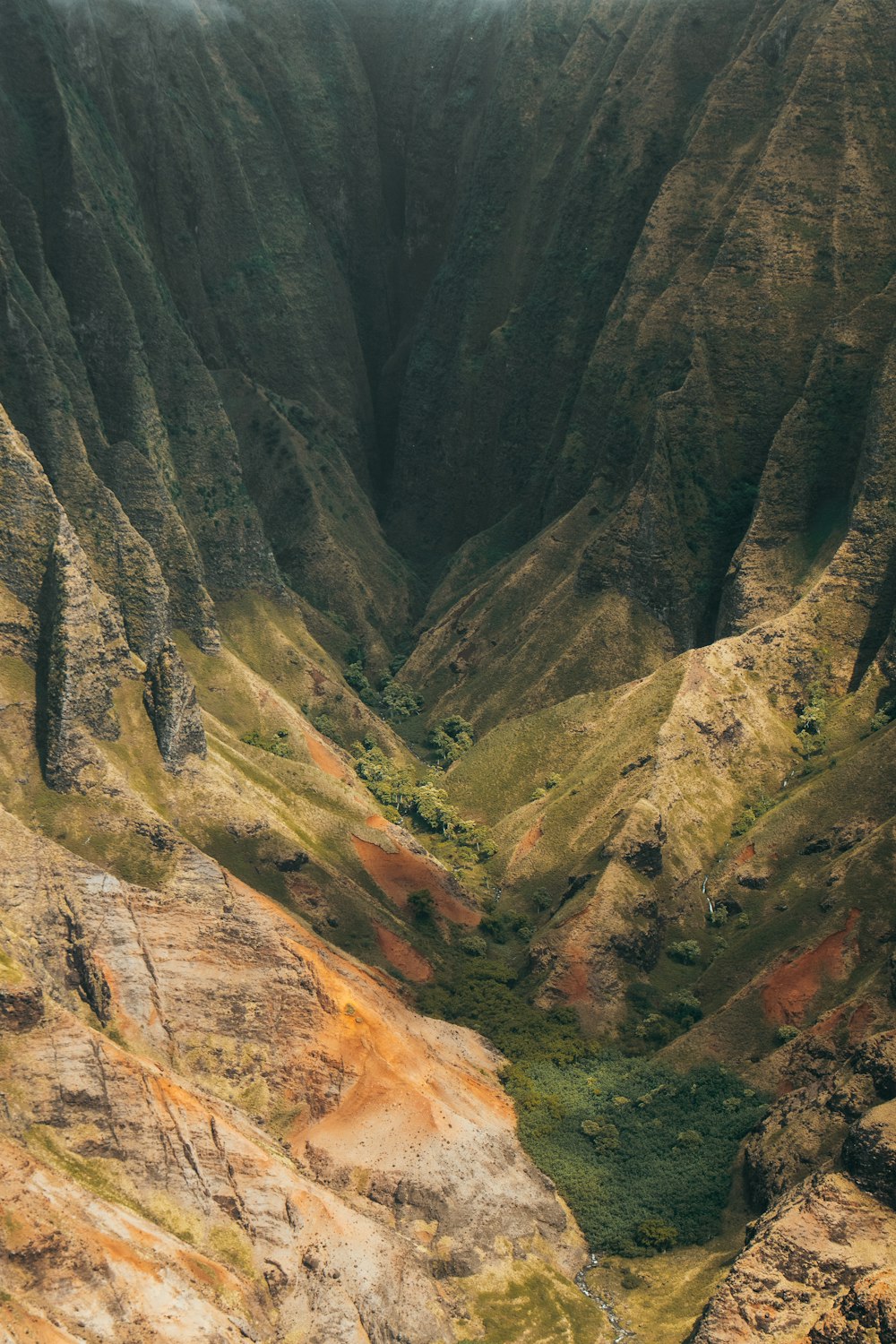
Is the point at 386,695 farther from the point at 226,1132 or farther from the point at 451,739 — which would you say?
the point at 226,1132

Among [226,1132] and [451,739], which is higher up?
[451,739]

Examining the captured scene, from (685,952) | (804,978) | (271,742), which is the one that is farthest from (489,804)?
(804,978)

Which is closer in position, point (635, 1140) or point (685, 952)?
point (635, 1140)

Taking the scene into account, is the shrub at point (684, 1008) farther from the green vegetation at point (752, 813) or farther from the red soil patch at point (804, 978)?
the green vegetation at point (752, 813)

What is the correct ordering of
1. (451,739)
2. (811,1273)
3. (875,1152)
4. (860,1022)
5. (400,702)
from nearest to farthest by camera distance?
(811,1273), (875,1152), (860,1022), (451,739), (400,702)

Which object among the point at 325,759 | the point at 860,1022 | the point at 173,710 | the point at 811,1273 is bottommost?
the point at 325,759

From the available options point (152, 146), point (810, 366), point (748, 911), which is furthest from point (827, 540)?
point (152, 146)
